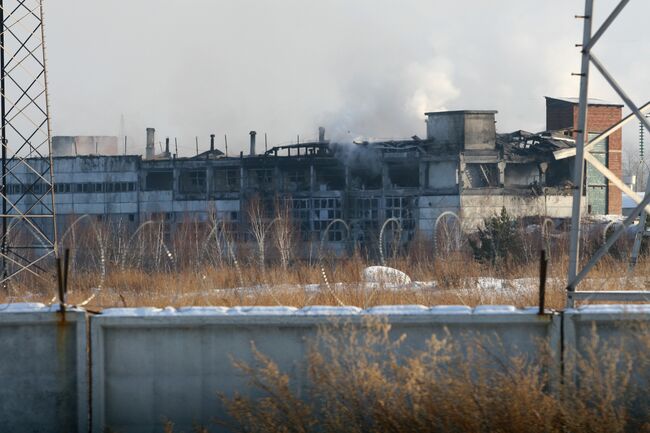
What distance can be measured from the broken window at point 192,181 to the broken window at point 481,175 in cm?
1386

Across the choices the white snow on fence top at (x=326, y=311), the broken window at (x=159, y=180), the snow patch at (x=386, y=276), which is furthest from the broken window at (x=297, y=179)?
the white snow on fence top at (x=326, y=311)

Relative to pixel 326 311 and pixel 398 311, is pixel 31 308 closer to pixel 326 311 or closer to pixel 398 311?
pixel 326 311

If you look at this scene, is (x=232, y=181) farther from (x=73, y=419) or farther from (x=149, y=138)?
(x=73, y=419)

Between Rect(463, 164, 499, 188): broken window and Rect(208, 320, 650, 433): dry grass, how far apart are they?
36743 millimetres

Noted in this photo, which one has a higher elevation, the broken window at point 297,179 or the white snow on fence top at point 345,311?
the broken window at point 297,179

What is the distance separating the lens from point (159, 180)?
49.4 m

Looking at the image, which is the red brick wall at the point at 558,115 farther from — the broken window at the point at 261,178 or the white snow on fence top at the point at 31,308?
the white snow on fence top at the point at 31,308

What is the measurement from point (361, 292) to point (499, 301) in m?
2.50

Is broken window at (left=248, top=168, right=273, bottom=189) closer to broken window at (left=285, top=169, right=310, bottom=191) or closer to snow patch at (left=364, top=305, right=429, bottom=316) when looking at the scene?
broken window at (left=285, top=169, right=310, bottom=191)

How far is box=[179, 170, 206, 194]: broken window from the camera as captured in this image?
48312mm

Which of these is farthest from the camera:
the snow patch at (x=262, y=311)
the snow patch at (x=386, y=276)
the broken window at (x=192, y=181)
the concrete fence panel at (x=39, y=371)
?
the broken window at (x=192, y=181)

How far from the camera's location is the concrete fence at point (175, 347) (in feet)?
26.2

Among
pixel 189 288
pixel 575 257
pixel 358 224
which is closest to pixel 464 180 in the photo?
pixel 358 224

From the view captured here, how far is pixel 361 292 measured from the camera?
663 inches
